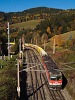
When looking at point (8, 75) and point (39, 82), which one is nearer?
point (8, 75)

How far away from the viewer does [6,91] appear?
113 feet

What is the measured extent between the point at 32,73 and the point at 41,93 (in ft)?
52.2

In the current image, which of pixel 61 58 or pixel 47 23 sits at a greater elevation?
pixel 47 23

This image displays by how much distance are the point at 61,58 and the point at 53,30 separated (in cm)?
9119

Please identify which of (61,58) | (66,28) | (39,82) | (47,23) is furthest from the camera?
(47,23)

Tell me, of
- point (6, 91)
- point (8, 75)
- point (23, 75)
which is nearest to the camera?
point (6, 91)

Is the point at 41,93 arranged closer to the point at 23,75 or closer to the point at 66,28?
the point at 23,75

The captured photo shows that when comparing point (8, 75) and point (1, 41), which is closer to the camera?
point (8, 75)

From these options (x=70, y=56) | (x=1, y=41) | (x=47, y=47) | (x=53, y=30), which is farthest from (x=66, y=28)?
(x=70, y=56)

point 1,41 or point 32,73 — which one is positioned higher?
point 1,41

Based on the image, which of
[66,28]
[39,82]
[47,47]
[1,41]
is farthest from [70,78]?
[66,28]

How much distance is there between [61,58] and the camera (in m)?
74.4

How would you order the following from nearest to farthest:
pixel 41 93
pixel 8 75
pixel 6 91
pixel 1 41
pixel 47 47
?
pixel 6 91 < pixel 41 93 < pixel 8 75 < pixel 1 41 < pixel 47 47

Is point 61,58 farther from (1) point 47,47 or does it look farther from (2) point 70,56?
(1) point 47,47
